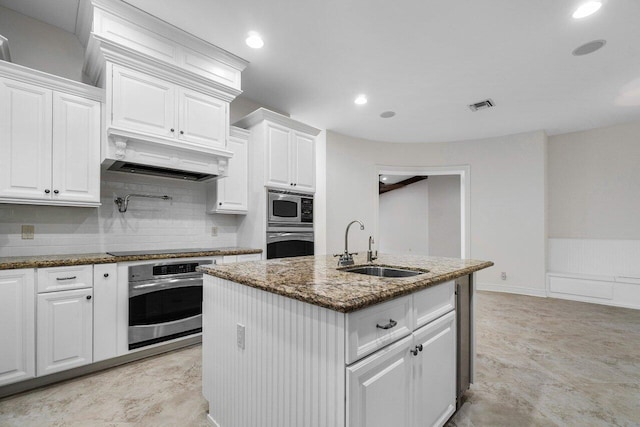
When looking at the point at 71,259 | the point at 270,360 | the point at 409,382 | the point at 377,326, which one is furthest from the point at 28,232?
the point at 409,382

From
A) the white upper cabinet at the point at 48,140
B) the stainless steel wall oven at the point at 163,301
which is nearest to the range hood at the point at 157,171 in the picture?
the white upper cabinet at the point at 48,140

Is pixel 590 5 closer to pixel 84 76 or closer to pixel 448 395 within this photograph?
pixel 448 395

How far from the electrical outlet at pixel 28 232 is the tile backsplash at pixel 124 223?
23 millimetres

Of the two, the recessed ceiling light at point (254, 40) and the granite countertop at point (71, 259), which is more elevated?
the recessed ceiling light at point (254, 40)

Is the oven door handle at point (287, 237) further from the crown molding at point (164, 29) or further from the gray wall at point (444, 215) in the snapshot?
the gray wall at point (444, 215)

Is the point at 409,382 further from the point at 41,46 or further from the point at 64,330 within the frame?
the point at 41,46

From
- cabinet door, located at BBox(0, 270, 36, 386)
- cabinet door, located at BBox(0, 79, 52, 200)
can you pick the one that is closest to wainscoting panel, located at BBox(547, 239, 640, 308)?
cabinet door, located at BBox(0, 270, 36, 386)

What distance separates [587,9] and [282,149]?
290 cm

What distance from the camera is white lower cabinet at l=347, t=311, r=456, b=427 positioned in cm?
104

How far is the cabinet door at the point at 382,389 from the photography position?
1011mm

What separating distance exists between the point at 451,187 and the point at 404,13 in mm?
5646

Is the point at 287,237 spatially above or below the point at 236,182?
below

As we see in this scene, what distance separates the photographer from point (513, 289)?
203 inches

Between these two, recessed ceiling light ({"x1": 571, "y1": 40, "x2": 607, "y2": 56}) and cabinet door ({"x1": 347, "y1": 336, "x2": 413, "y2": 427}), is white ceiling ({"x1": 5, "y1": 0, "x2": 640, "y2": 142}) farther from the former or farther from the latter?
cabinet door ({"x1": 347, "y1": 336, "x2": 413, "y2": 427})
